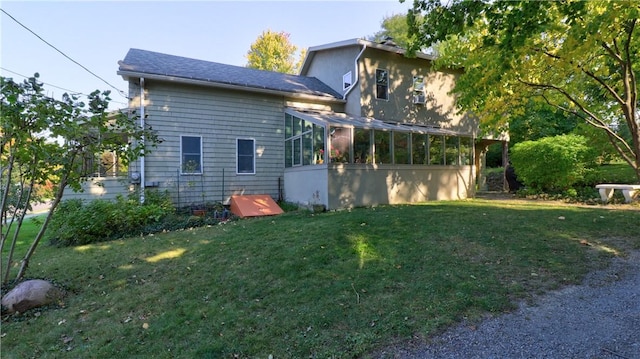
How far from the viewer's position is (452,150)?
11.6 m

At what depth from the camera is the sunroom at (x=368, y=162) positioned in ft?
30.1

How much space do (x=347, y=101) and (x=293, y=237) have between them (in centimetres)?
773

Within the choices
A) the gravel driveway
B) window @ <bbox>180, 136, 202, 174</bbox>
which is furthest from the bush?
the gravel driveway

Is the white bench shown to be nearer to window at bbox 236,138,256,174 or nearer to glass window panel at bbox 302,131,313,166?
glass window panel at bbox 302,131,313,166

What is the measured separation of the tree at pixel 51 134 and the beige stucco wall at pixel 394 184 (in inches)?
210

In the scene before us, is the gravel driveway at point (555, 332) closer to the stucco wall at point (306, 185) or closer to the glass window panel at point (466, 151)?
the stucco wall at point (306, 185)

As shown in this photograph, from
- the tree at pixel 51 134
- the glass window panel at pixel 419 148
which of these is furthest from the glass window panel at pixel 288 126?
the tree at pixel 51 134

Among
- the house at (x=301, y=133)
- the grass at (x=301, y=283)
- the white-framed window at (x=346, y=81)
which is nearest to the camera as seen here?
the grass at (x=301, y=283)

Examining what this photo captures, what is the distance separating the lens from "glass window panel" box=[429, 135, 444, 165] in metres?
11.1

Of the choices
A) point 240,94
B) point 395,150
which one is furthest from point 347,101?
point 240,94

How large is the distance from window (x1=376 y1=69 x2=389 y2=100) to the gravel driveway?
9.86 m

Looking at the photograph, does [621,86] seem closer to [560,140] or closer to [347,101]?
[560,140]

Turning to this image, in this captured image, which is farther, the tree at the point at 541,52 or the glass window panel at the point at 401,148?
the glass window panel at the point at 401,148

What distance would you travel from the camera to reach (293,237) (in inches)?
239
